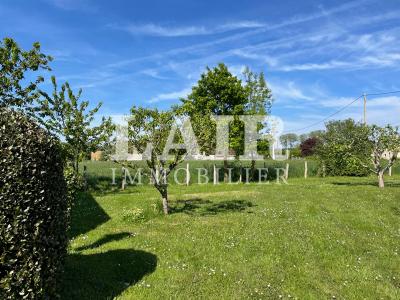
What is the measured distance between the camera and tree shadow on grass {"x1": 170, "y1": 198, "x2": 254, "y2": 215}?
17350mm

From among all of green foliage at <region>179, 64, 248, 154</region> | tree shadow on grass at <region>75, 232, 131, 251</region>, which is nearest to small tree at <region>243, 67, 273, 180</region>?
green foliage at <region>179, 64, 248, 154</region>

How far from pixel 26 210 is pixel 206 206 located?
13.9 metres

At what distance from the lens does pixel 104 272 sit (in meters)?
8.32

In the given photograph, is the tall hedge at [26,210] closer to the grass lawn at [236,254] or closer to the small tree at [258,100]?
the grass lawn at [236,254]

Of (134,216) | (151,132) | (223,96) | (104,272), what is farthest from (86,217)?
(223,96)

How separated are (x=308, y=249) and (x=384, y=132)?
69.6 ft

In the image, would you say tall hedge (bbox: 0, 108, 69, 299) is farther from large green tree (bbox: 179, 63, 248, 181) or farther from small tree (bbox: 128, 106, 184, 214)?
large green tree (bbox: 179, 63, 248, 181)

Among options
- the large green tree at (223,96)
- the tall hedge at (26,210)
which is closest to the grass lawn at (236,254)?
the tall hedge at (26,210)

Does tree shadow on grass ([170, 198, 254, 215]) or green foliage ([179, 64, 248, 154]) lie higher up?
green foliage ([179, 64, 248, 154])

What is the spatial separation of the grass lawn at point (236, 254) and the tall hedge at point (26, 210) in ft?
5.15

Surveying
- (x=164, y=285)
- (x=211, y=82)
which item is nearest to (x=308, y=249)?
(x=164, y=285)

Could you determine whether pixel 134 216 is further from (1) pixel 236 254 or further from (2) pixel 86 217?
(1) pixel 236 254

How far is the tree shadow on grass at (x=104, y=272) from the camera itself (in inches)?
284

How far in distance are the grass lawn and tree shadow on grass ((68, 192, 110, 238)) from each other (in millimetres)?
42
